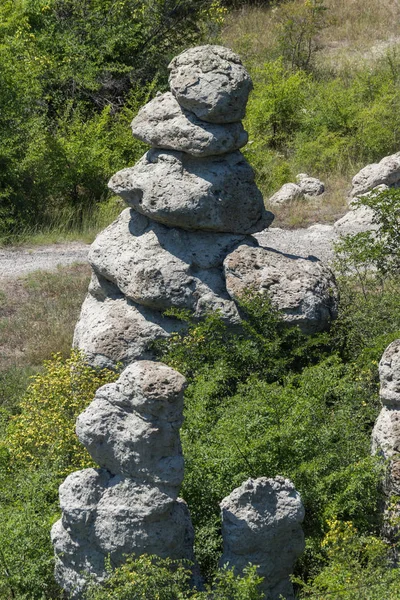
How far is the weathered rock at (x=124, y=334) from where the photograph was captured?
11.9 metres

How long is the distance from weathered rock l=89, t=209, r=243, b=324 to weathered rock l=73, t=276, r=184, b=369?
16 cm

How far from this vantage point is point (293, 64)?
1164 inches

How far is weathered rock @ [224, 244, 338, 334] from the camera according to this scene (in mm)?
11727

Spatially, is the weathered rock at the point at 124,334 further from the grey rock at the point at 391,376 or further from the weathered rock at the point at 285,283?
the grey rock at the point at 391,376

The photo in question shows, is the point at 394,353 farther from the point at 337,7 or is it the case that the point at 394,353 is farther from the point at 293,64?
the point at 337,7

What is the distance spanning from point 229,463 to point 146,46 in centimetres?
1954

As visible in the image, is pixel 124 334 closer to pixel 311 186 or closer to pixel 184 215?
pixel 184 215

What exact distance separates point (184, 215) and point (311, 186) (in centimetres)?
1027

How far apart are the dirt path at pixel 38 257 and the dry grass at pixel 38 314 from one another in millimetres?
398

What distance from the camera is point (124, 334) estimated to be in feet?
39.1

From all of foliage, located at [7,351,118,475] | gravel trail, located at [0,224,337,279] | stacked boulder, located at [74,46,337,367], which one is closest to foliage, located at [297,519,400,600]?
foliage, located at [7,351,118,475]

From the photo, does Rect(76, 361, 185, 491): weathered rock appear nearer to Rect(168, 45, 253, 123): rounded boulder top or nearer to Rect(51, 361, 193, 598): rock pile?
Rect(51, 361, 193, 598): rock pile

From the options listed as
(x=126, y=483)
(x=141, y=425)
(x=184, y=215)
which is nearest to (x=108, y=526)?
(x=126, y=483)

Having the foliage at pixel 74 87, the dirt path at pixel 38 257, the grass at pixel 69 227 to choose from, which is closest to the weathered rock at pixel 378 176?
the grass at pixel 69 227
